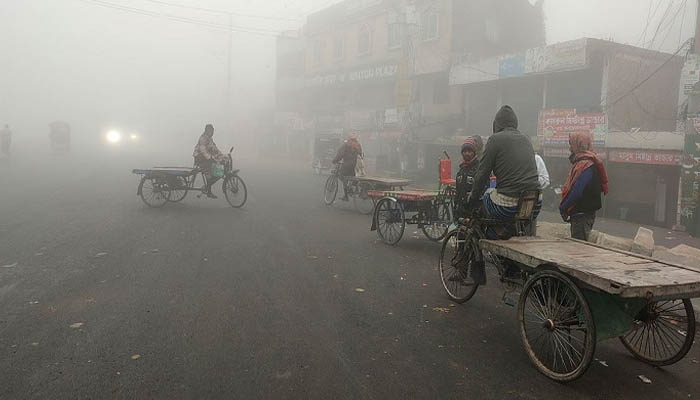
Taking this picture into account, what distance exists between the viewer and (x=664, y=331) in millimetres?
4047

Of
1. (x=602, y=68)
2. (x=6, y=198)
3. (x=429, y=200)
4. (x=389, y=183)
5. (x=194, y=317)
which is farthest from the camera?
(x=602, y=68)

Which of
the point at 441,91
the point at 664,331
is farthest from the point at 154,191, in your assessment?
the point at 441,91

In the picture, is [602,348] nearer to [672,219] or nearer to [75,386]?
[75,386]

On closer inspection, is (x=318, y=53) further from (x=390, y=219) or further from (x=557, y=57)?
(x=390, y=219)

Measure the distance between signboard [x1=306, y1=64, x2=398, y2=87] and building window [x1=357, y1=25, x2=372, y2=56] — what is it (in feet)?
4.85

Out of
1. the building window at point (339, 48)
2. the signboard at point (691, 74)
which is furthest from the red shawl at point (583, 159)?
the building window at point (339, 48)

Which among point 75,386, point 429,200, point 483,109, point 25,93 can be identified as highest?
point 25,93

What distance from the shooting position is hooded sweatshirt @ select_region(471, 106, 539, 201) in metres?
4.87

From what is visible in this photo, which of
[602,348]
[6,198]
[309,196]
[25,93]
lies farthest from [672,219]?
[25,93]

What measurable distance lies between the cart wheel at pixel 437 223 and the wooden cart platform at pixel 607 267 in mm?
3394

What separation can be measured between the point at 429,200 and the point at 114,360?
18.2 feet

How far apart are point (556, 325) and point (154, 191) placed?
34.0ft

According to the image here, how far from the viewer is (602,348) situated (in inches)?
172

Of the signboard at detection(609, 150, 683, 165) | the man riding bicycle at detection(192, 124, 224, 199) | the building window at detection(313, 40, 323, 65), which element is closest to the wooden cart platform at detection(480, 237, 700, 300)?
the man riding bicycle at detection(192, 124, 224, 199)
